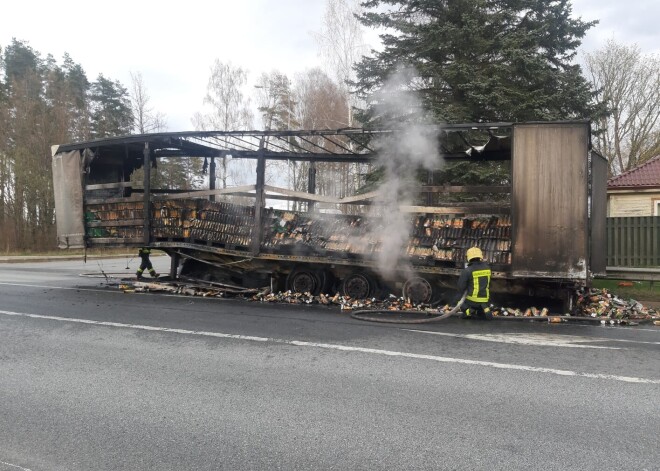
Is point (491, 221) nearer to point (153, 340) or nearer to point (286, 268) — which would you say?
point (286, 268)

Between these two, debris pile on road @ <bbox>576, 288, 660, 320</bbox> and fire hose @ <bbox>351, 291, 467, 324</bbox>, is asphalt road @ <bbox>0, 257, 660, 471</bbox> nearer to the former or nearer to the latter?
fire hose @ <bbox>351, 291, 467, 324</bbox>

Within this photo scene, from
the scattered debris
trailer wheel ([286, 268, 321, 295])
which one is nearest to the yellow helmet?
the scattered debris

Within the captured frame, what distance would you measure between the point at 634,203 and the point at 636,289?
960 cm

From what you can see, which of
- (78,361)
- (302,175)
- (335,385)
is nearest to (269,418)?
(335,385)

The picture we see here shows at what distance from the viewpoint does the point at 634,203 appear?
18719 millimetres

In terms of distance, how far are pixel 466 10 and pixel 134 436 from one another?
1482 cm

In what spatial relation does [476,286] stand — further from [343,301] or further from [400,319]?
[343,301]

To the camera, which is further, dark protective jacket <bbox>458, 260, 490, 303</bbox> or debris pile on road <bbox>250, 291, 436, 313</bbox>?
debris pile on road <bbox>250, 291, 436, 313</bbox>

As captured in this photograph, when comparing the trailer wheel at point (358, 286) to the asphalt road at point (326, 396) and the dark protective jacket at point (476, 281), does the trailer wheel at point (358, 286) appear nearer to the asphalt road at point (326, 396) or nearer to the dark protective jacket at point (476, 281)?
the dark protective jacket at point (476, 281)

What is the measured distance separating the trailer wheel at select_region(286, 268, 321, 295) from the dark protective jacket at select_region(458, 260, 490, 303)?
3163mm

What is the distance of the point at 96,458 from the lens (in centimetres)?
306

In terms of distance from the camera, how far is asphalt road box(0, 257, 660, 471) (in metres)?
3.08

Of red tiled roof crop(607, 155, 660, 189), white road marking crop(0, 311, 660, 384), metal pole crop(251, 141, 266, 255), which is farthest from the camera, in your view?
red tiled roof crop(607, 155, 660, 189)

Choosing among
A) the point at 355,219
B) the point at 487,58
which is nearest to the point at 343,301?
the point at 355,219
